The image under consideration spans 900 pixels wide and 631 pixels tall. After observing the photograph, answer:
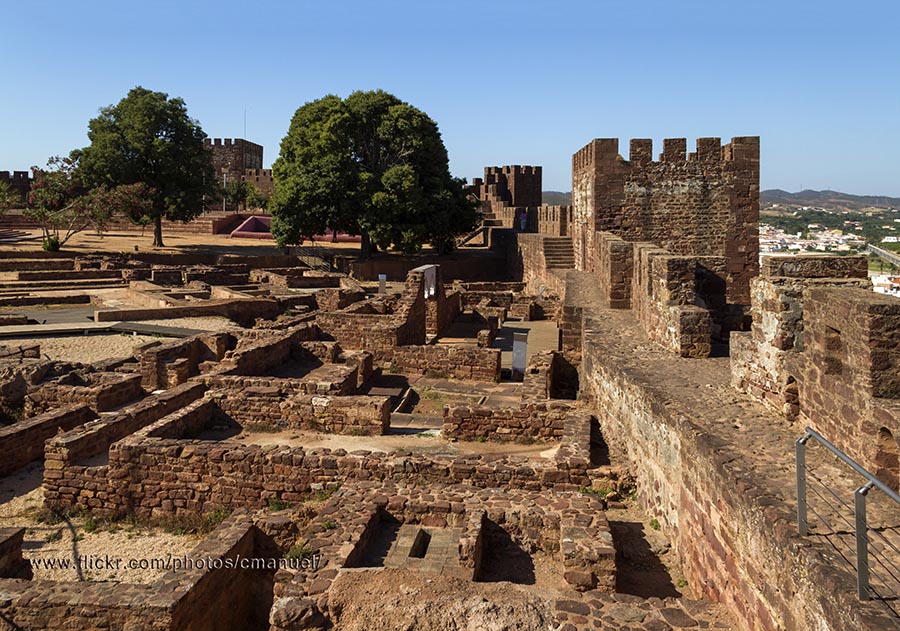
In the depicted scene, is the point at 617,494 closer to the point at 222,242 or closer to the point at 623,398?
the point at 623,398

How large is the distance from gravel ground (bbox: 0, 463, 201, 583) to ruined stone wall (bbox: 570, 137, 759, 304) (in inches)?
597

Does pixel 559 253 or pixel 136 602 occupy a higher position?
pixel 559 253

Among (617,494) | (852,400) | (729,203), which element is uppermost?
(729,203)

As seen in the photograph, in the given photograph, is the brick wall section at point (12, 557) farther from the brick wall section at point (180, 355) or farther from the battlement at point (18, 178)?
the battlement at point (18, 178)

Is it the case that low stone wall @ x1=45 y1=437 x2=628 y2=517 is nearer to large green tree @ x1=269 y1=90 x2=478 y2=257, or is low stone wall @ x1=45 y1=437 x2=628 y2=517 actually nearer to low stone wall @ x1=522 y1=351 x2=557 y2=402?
low stone wall @ x1=522 y1=351 x2=557 y2=402

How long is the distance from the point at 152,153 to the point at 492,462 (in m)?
37.1

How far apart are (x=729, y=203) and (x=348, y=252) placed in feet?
88.6

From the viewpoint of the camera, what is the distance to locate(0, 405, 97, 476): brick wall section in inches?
382

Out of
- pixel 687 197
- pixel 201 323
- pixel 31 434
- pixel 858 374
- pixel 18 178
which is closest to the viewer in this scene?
pixel 858 374

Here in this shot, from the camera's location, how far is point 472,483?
315 inches

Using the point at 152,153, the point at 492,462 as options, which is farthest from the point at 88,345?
the point at 152,153

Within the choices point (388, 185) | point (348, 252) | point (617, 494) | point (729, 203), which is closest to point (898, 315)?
point (617, 494)

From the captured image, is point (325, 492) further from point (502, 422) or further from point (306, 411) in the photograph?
point (502, 422)

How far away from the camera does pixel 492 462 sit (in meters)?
8.16
